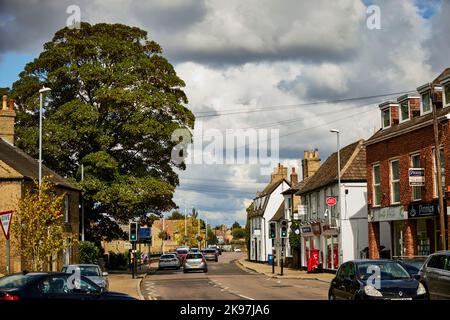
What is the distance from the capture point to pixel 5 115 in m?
45.7

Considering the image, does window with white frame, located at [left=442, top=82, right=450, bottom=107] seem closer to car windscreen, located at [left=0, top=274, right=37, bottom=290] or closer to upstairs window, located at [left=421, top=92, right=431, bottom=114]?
upstairs window, located at [left=421, top=92, right=431, bottom=114]

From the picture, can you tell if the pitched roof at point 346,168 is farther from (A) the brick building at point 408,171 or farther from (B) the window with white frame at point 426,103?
(B) the window with white frame at point 426,103

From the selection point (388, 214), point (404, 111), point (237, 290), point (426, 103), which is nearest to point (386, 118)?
point (404, 111)

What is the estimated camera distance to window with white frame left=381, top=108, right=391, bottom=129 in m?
39.7

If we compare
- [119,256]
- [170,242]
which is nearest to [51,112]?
[119,256]

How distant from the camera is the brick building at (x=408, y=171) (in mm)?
33000

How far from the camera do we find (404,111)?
3762cm

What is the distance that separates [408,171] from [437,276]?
54.7ft

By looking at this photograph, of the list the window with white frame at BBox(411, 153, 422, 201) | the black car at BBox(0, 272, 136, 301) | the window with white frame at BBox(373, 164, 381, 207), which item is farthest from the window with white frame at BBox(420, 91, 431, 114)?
the black car at BBox(0, 272, 136, 301)

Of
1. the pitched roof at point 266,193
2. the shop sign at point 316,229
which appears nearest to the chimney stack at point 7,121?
the shop sign at point 316,229

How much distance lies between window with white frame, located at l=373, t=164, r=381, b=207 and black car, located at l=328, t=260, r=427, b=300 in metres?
21.3

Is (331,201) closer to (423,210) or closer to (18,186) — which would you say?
(423,210)
